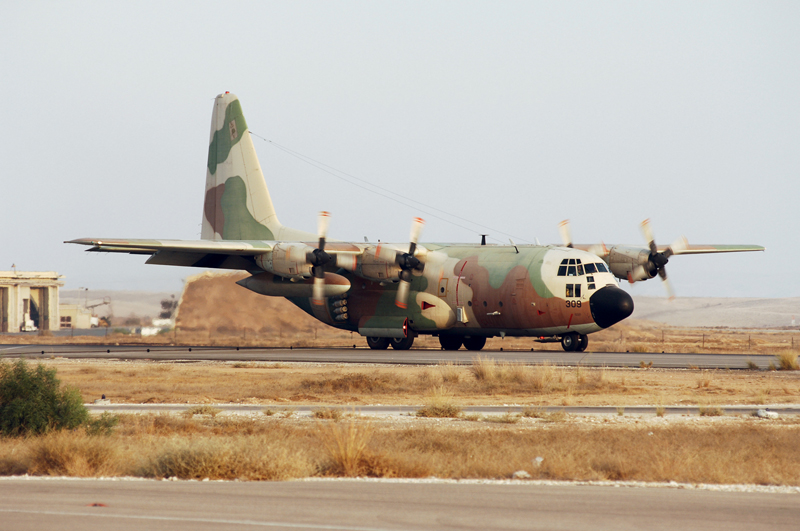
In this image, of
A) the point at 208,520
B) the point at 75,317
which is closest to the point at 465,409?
the point at 208,520

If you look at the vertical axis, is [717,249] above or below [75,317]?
above

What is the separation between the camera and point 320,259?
36656mm

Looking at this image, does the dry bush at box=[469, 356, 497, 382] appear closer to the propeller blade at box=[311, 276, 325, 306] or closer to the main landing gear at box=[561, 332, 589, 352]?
the main landing gear at box=[561, 332, 589, 352]

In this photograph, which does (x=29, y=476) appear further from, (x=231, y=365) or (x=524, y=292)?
(x=524, y=292)

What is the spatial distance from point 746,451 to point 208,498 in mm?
8473

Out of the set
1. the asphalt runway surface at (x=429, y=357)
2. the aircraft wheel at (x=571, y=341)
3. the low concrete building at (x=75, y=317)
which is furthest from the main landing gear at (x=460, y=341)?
the low concrete building at (x=75, y=317)

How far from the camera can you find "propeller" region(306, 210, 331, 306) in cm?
3662

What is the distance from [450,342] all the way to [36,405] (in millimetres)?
26991

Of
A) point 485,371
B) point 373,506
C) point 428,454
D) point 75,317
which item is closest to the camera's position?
point 373,506

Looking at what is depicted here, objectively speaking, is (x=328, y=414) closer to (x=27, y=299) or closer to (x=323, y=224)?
(x=323, y=224)

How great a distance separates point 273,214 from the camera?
45344 millimetres

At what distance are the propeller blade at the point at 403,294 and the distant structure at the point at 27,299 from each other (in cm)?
7302

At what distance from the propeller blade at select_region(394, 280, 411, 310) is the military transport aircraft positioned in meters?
0.05

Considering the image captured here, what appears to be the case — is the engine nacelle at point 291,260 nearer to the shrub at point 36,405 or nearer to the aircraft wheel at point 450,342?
the aircraft wheel at point 450,342
